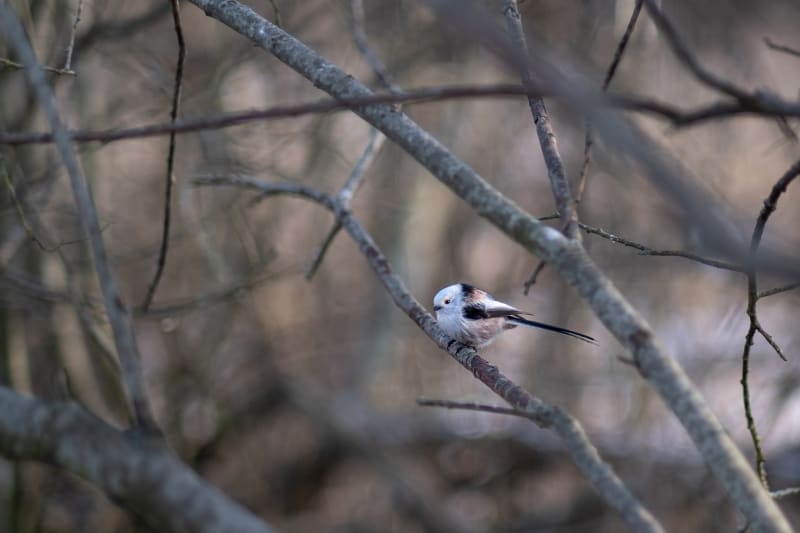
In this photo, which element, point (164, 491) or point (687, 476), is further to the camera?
point (687, 476)

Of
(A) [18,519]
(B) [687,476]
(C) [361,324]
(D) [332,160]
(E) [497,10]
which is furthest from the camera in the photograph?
(C) [361,324]

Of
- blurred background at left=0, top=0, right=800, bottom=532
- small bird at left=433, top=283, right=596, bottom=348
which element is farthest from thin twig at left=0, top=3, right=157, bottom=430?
blurred background at left=0, top=0, right=800, bottom=532

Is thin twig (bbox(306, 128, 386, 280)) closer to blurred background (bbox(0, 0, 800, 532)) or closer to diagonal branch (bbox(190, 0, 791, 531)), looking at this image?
diagonal branch (bbox(190, 0, 791, 531))

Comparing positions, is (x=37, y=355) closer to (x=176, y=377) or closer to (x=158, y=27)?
(x=176, y=377)

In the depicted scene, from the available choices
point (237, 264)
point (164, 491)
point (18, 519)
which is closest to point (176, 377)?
point (237, 264)

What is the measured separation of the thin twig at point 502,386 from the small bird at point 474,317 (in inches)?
21.1

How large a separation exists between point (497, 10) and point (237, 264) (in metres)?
3.65

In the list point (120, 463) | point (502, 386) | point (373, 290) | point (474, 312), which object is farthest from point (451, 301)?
point (373, 290)

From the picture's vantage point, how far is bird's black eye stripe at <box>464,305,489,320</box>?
4.04 meters

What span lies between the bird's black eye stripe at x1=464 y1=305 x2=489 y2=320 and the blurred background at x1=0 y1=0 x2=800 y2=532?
1704 mm

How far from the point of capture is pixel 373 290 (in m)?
8.83

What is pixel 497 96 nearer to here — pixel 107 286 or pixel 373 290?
pixel 107 286

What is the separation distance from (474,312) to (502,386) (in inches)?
64.4

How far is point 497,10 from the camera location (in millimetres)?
4945
